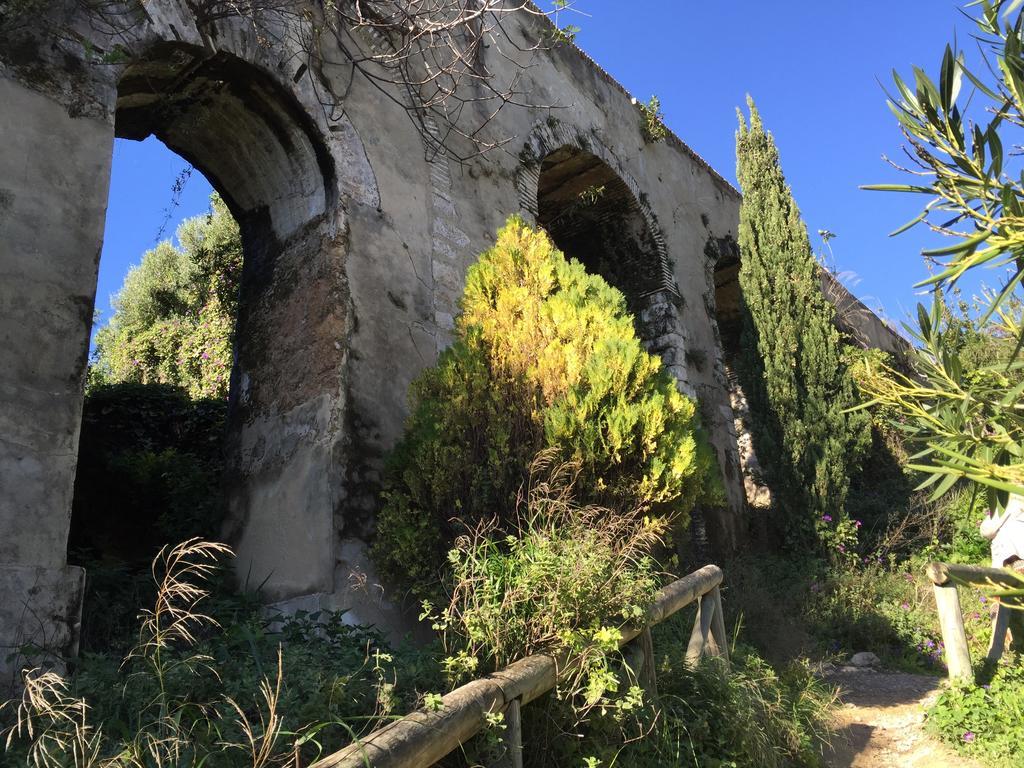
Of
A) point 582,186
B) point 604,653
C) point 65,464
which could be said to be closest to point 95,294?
point 65,464

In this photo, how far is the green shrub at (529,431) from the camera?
4.37m

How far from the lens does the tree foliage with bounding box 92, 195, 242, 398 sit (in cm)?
1000

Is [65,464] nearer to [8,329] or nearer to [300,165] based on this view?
[8,329]

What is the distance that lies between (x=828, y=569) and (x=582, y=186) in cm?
503

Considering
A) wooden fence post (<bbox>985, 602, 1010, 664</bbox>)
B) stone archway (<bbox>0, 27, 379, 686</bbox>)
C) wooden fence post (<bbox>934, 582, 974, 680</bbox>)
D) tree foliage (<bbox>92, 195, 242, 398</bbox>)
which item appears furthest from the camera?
tree foliage (<bbox>92, 195, 242, 398</bbox>)

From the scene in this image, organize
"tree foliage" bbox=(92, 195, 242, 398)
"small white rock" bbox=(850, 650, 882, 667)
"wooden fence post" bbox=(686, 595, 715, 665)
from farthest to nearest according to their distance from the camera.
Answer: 1. "tree foliage" bbox=(92, 195, 242, 398)
2. "small white rock" bbox=(850, 650, 882, 667)
3. "wooden fence post" bbox=(686, 595, 715, 665)

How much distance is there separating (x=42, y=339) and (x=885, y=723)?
17.7 ft

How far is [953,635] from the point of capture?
506cm

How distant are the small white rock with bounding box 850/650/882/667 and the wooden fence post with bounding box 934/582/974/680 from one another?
1.51 metres

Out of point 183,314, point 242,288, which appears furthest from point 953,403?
point 183,314

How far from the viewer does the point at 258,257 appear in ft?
18.8

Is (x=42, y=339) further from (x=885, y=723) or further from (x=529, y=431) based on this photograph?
(x=885, y=723)

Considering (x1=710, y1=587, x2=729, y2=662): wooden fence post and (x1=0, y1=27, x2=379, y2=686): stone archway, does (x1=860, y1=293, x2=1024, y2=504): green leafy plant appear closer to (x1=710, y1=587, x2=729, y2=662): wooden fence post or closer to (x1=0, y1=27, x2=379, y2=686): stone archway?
(x1=710, y1=587, x2=729, y2=662): wooden fence post

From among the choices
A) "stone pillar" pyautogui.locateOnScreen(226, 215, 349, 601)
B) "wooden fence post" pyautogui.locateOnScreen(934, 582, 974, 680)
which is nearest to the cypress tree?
"wooden fence post" pyautogui.locateOnScreen(934, 582, 974, 680)
